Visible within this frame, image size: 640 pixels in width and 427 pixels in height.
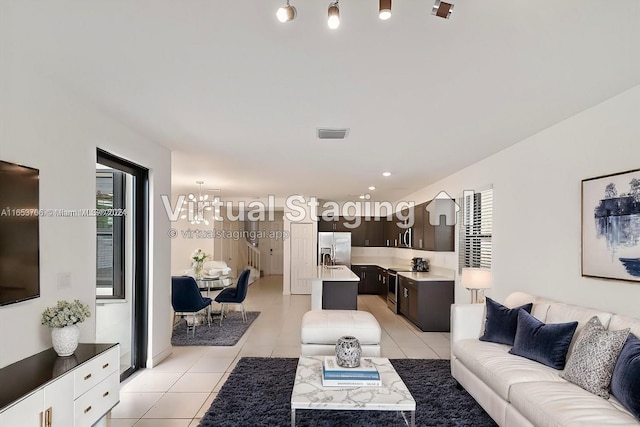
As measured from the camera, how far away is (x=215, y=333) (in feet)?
19.1

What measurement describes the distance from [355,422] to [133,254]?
2.87 metres

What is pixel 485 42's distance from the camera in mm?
2041

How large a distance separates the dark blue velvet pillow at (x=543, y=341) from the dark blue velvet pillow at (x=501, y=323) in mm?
176

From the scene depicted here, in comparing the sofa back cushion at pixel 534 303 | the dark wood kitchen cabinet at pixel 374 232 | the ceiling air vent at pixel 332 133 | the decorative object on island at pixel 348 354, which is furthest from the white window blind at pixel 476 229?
the dark wood kitchen cabinet at pixel 374 232

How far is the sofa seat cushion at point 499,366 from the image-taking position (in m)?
2.67

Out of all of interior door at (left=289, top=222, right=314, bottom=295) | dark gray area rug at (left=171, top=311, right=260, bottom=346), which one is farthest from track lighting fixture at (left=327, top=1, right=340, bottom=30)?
interior door at (left=289, top=222, right=314, bottom=295)

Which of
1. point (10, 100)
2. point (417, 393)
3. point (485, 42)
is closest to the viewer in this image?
point (485, 42)

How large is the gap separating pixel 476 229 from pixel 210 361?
401cm

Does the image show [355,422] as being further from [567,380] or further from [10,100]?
[10,100]

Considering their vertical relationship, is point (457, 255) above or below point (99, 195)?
below

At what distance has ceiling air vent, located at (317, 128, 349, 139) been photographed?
12.1ft

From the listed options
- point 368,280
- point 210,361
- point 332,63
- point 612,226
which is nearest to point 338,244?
point 368,280

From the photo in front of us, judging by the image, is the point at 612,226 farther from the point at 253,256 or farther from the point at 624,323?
the point at 253,256

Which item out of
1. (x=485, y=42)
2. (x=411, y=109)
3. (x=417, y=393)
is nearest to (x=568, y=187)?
(x=411, y=109)
